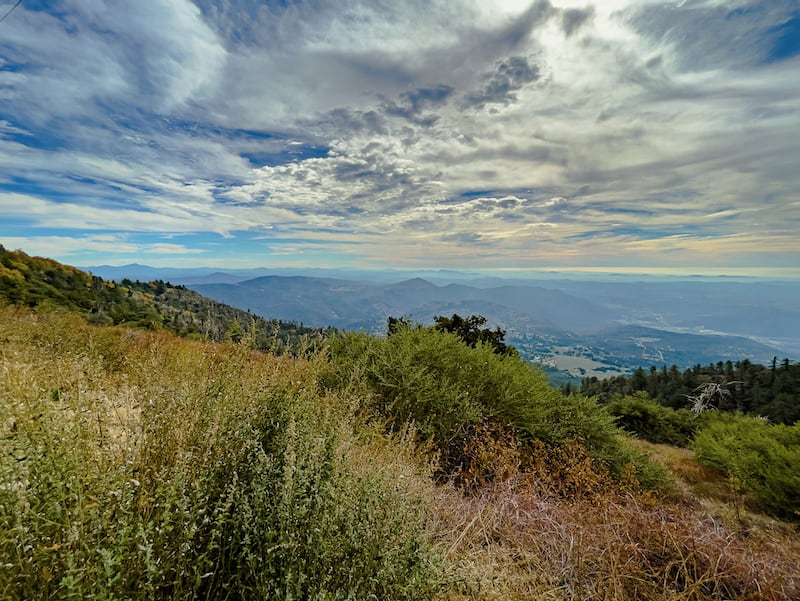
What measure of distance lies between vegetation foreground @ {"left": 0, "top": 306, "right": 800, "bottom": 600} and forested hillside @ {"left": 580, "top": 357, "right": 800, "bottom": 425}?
2814 centimetres

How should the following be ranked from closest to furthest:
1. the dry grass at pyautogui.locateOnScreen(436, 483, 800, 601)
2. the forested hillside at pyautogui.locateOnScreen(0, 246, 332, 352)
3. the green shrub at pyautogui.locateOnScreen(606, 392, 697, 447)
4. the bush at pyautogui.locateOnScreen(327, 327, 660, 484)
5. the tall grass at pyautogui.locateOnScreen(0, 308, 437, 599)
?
the tall grass at pyautogui.locateOnScreen(0, 308, 437, 599)
the dry grass at pyautogui.locateOnScreen(436, 483, 800, 601)
the bush at pyautogui.locateOnScreen(327, 327, 660, 484)
the forested hillside at pyautogui.locateOnScreen(0, 246, 332, 352)
the green shrub at pyautogui.locateOnScreen(606, 392, 697, 447)

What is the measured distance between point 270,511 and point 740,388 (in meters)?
49.6

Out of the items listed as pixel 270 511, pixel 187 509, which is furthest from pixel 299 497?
pixel 187 509

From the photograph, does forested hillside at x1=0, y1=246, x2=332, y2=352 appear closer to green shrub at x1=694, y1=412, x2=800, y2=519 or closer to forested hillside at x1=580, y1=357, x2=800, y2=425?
green shrub at x1=694, y1=412, x2=800, y2=519

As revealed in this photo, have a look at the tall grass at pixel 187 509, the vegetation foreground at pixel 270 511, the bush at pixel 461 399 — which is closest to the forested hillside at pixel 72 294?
the bush at pixel 461 399

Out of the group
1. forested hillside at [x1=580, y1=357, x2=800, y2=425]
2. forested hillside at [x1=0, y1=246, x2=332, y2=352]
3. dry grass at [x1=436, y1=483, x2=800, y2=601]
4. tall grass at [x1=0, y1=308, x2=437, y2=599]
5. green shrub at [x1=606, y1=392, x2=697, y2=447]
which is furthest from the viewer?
forested hillside at [x1=580, y1=357, x2=800, y2=425]

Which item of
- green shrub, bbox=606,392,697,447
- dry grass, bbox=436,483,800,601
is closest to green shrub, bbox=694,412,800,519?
dry grass, bbox=436,483,800,601

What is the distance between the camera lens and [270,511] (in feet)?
5.88

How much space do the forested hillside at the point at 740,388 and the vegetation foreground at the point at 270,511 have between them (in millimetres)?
28143

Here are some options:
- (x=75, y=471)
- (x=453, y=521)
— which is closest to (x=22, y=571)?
(x=75, y=471)

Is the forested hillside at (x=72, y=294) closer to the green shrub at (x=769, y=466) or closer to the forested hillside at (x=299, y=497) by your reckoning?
the forested hillside at (x=299, y=497)

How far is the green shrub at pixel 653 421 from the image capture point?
21047mm

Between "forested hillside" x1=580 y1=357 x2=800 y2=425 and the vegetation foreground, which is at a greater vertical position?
the vegetation foreground

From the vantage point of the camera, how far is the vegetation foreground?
144cm
